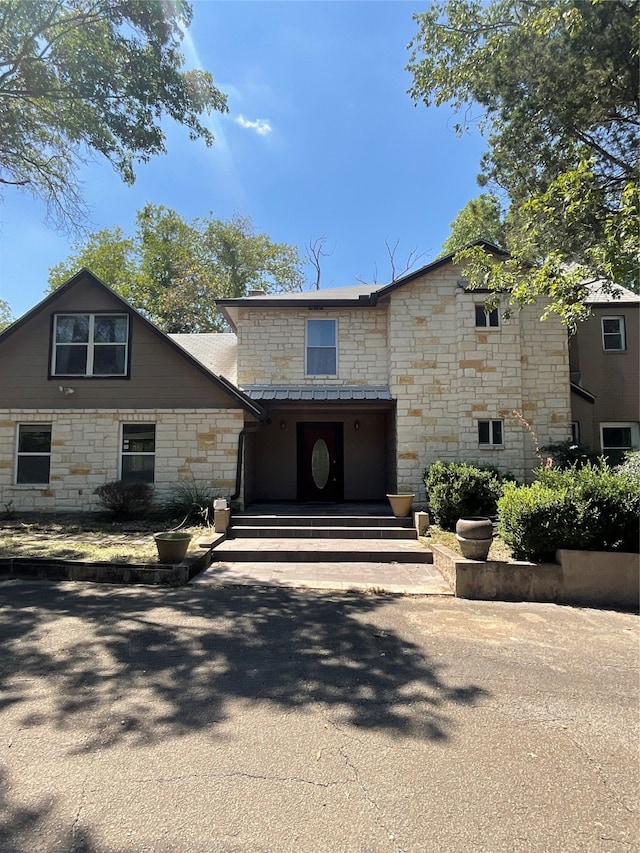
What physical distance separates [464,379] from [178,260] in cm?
2491

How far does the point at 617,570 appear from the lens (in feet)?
20.3

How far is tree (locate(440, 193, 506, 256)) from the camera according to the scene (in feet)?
52.4

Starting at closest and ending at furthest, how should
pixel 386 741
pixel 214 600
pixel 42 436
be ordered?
pixel 386 741 < pixel 214 600 < pixel 42 436

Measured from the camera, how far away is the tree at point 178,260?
97.3ft

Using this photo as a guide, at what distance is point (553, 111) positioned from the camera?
10.2 metres

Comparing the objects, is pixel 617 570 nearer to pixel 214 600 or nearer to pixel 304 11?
pixel 214 600

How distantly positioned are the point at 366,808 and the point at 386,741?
615 mm

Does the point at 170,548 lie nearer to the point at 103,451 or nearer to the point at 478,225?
the point at 103,451

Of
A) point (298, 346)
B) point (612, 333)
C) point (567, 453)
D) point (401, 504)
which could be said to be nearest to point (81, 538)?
point (401, 504)

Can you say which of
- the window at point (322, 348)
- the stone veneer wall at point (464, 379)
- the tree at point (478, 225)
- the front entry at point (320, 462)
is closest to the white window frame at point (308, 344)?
the window at point (322, 348)

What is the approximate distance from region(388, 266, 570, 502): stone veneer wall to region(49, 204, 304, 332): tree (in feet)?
64.5

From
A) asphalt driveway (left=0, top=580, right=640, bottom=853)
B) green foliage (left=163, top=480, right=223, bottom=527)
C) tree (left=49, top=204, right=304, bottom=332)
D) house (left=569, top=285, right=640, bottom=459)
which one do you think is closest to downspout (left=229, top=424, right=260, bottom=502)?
green foliage (left=163, top=480, right=223, bottom=527)

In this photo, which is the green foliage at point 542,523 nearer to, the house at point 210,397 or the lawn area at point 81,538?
the house at point 210,397

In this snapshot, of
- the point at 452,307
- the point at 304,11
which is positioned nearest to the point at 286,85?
the point at 304,11
